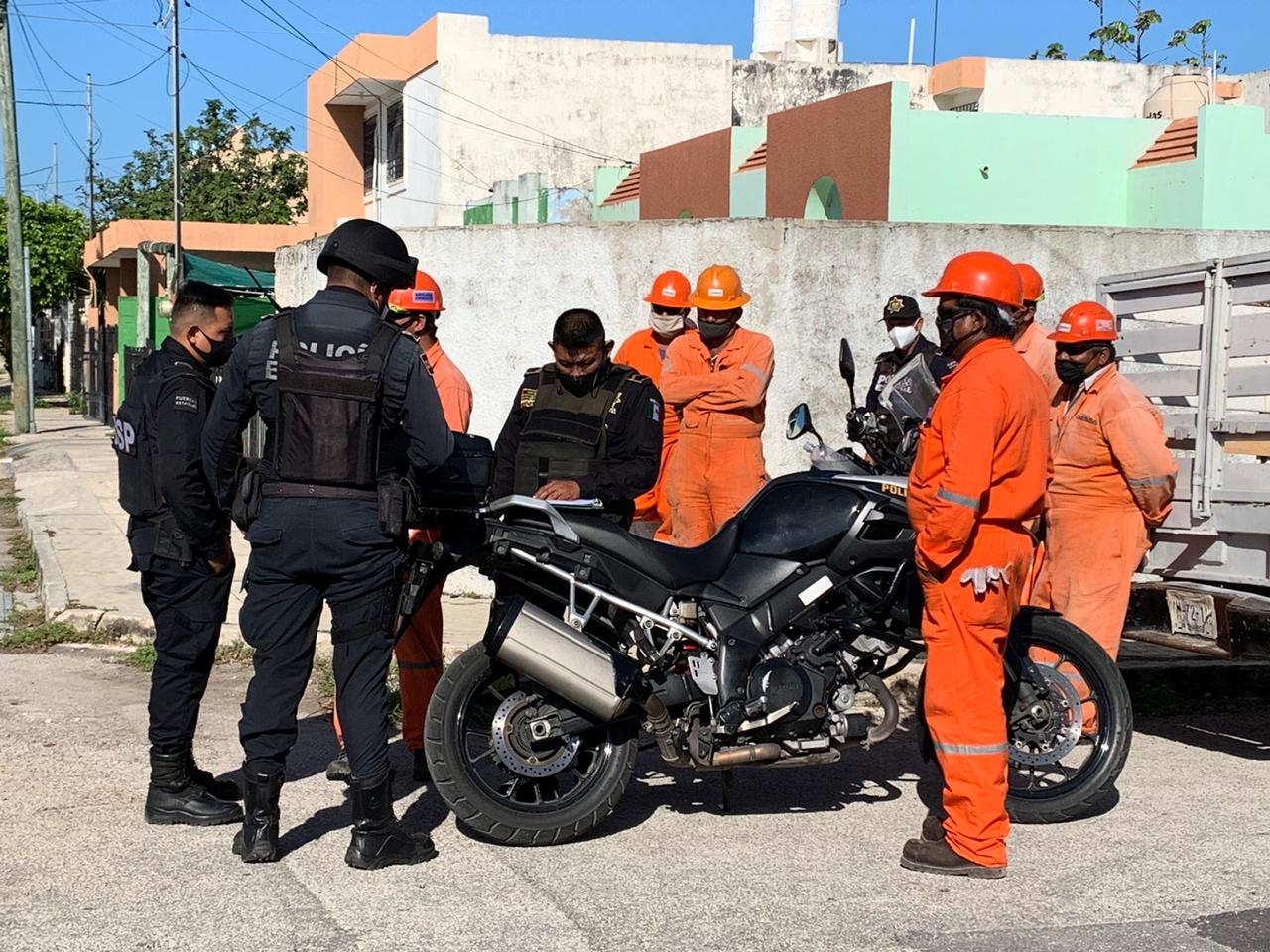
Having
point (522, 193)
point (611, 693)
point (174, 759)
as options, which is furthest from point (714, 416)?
point (522, 193)

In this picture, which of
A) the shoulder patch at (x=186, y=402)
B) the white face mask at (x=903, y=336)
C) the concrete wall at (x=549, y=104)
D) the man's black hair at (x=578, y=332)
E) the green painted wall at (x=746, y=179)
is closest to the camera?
the shoulder patch at (x=186, y=402)

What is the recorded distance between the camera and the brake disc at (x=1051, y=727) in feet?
18.9

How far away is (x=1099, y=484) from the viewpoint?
266 inches

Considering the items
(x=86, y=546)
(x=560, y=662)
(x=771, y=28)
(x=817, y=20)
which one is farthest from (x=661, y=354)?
(x=771, y=28)

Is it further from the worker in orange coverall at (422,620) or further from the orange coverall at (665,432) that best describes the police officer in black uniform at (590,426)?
the orange coverall at (665,432)

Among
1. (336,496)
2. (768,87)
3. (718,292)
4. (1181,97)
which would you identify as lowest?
(336,496)

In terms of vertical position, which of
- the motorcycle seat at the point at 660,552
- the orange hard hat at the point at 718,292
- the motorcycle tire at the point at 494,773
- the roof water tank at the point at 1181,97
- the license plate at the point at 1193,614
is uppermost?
the roof water tank at the point at 1181,97

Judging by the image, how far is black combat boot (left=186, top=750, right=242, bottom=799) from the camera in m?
5.69

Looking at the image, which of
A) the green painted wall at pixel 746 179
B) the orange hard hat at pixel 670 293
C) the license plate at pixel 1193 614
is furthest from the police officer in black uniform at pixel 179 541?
the green painted wall at pixel 746 179

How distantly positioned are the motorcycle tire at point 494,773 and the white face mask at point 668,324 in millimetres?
3046

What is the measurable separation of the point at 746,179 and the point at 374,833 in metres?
14.1

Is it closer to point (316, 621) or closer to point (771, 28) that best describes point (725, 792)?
point (316, 621)

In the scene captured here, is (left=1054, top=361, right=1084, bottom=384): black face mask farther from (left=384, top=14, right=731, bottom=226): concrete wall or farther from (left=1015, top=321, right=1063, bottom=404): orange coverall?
(left=384, top=14, right=731, bottom=226): concrete wall

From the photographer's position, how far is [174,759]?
18.4 feet
